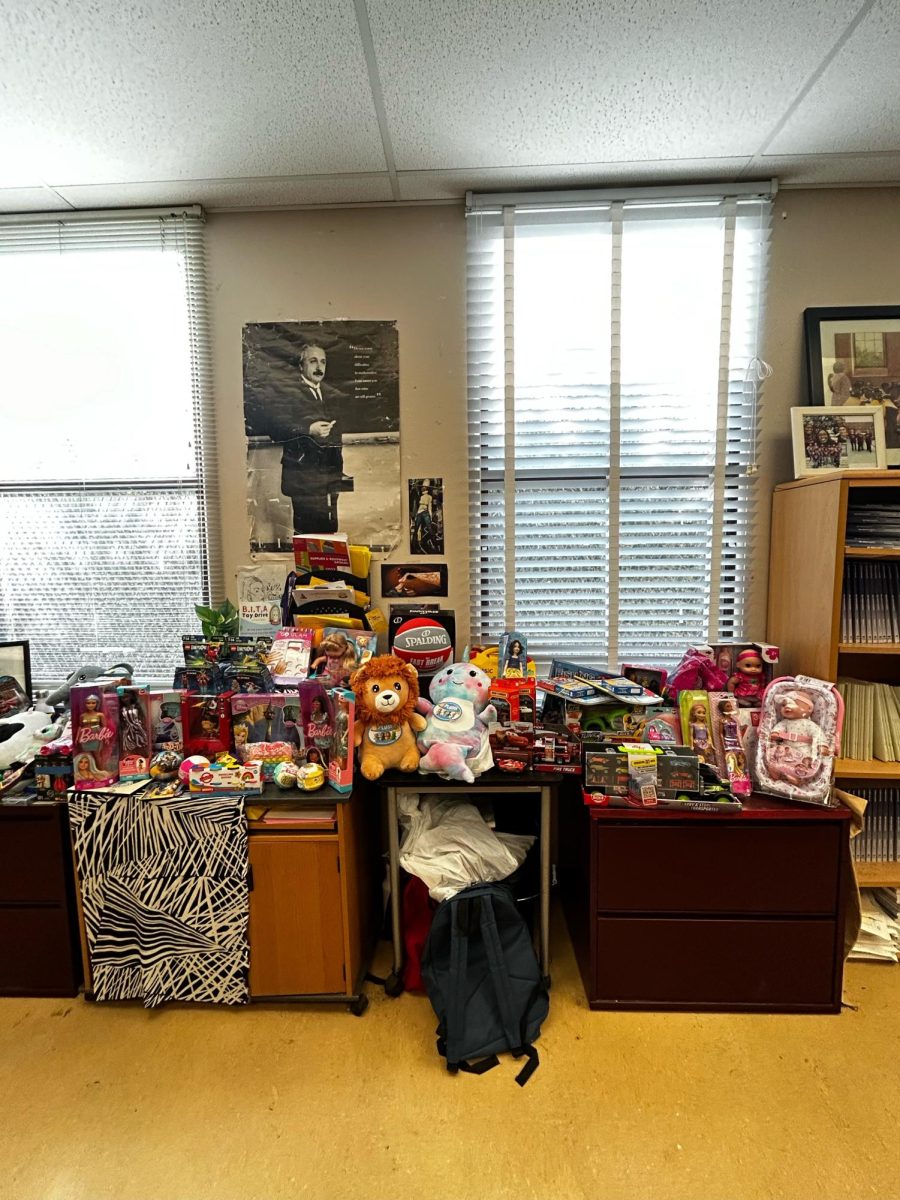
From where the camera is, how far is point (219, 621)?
6.36ft

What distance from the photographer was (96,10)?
124 cm

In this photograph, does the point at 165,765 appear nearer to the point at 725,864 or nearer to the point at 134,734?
the point at 134,734

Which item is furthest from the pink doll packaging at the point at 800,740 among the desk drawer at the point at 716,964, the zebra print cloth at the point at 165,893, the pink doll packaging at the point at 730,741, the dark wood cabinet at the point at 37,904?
the dark wood cabinet at the point at 37,904

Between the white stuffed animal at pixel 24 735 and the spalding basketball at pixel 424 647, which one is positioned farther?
the spalding basketball at pixel 424 647

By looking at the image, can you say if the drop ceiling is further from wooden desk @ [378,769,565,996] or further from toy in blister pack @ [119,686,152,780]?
wooden desk @ [378,769,565,996]

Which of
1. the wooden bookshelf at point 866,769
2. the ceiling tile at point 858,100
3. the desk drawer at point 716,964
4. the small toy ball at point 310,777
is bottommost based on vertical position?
the desk drawer at point 716,964

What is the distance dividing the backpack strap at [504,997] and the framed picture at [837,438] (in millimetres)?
1700

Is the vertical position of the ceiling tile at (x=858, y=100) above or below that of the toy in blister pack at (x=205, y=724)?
above

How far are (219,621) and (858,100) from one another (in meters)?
2.41

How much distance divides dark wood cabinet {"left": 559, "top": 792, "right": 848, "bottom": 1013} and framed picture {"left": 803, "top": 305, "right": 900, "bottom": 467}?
53.3 inches

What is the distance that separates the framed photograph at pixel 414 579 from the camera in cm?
209

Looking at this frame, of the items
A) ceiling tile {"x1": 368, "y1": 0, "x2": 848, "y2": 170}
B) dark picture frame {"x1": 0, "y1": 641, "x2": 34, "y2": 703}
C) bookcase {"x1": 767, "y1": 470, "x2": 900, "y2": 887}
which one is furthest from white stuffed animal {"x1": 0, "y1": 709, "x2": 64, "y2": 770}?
bookcase {"x1": 767, "y1": 470, "x2": 900, "y2": 887}

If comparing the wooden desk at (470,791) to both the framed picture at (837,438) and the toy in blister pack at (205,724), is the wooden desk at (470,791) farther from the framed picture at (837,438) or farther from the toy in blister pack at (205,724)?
the framed picture at (837,438)

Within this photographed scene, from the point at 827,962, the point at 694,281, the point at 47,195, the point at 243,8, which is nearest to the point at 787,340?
the point at 694,281
